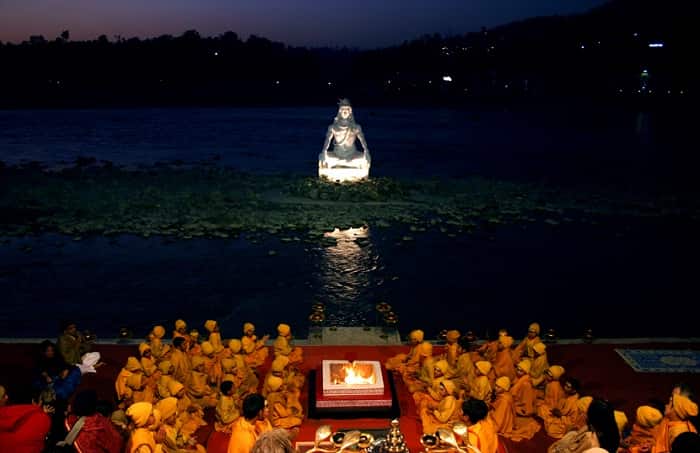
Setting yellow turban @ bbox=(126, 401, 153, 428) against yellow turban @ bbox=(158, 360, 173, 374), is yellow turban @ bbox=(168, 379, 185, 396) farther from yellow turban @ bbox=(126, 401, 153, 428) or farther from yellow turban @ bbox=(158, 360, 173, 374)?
yellow turban @ bbox=(126, 401, 153, 428)

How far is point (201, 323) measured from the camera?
1163 cm

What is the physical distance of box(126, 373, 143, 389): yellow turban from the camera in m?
7.17

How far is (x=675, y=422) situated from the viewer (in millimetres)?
6344

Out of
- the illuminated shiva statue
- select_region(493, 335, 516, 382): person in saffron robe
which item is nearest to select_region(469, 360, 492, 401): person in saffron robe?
select_region(493, 335, 516, 382): person in saffron robe

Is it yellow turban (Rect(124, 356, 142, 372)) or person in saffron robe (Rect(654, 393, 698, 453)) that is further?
yellow turban (Rect(124, 356, 142, 372))

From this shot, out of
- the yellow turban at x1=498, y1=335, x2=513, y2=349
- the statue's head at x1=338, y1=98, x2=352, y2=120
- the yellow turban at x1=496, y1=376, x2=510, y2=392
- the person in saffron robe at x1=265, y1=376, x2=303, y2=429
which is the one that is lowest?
the person in saffron robe at x1=265, y1=376, x2=303, y2=429

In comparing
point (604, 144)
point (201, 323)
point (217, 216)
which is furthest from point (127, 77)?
point (201, 323)

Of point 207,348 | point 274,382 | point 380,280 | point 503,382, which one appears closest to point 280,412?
point 274,382

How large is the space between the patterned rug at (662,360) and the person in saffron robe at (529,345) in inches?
78.1

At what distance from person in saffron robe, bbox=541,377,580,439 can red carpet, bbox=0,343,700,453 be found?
0.16 metres

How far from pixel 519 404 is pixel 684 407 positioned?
2179mm

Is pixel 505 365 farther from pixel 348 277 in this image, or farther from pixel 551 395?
pixel 348 277

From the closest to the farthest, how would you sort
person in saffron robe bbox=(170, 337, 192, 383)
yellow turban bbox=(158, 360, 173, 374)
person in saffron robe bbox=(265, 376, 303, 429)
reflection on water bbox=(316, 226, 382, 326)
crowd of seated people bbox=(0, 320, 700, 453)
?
crowd of seated people bbox=(0, 320, 700, 453) → yellow turban bbox=(158, 360, 173, 374) → person in saffron robe bbox=(265, 376, 303, 429) → person in saffron robe bbox=(170, 337, 192, 383) → reflection on water bbox=(316, 226, 382, 326)

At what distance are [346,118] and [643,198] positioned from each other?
39.0 feet
